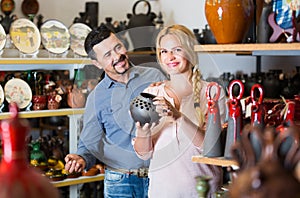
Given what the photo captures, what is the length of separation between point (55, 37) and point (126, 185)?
1.34 m

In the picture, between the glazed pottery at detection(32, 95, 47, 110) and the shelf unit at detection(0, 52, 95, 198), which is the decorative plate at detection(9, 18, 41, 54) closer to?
the shelf unit at detection(0, 52, 95, 198)

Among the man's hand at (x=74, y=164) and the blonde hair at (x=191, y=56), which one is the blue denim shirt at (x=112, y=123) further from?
the blonde hair at (x=191, y=56)

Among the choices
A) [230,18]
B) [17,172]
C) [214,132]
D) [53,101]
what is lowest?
[53,101]

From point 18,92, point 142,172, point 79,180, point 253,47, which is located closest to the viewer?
point 253,47

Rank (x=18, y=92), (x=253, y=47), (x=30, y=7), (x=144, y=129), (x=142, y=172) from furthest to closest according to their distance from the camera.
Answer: (x=30, y=7)
(x=18, y=92)
(x=142, y=172)
(x=144, y=129)
(x=253, y=47)

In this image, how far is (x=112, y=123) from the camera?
3.07 metres

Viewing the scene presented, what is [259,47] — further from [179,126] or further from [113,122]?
[113,122]

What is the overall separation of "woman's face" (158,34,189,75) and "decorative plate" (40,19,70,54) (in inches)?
59.7

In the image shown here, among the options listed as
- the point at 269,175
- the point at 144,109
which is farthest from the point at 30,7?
the point at 269,175

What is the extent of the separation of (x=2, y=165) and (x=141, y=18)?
370 cm

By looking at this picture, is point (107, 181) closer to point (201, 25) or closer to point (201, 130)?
point (201, 130)

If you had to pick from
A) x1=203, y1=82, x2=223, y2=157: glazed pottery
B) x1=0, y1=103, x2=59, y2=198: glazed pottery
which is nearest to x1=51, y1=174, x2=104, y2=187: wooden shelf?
x1=203, y1=82, x2=223, y2=157: glazed pottery

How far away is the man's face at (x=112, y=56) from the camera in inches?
117

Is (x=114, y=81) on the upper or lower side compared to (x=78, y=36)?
lower
